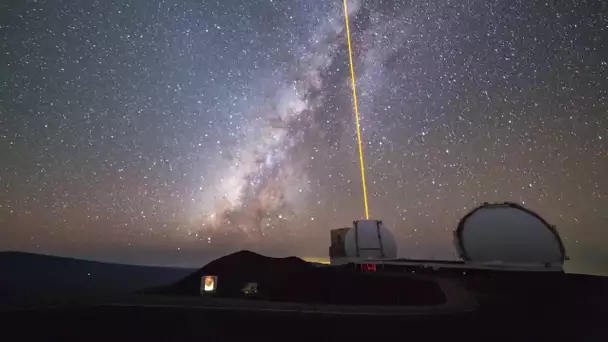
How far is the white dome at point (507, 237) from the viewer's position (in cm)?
2077

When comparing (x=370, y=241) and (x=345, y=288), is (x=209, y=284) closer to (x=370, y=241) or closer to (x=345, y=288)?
(x=345, y=288)

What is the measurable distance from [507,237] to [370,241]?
14132 millimetres

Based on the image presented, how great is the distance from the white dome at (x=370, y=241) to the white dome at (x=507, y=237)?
10338 mm

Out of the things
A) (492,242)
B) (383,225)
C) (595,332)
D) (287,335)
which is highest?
(383,225)

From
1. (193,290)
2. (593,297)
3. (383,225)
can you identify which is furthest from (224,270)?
(593,297)

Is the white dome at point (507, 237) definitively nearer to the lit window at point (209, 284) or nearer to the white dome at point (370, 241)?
the white dome at point (370, 241)

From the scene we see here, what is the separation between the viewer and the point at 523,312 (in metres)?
12.0

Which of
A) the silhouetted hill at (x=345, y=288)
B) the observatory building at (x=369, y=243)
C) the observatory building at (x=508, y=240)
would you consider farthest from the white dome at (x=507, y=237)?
the observatory building at (x=369, y=243)

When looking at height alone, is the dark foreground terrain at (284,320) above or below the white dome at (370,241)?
below

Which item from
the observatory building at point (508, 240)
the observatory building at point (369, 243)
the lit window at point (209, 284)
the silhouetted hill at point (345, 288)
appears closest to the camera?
the lit window at point (209, 284)

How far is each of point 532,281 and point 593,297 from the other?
10.8 ft

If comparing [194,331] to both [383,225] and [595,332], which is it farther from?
[383,225]

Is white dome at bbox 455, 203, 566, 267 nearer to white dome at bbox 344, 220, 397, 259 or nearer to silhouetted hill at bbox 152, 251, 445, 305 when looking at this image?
silhouetted hill at bbox 152, 251, 445, 305

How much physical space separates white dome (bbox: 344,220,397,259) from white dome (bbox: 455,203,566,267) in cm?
1034
